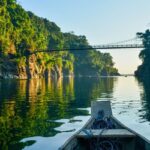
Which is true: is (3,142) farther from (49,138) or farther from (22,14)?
(22,14)

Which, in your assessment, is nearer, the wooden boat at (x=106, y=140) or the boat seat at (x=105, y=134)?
the wooden boat at (x=106, y=140)

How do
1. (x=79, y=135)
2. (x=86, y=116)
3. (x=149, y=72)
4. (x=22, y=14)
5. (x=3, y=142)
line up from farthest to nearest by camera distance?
(x=22, y=14) < (x=149, y=72) < (x=86, y=116) < (x=3, y=142) < (x=79, y=135)

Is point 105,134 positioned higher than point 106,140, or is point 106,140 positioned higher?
point 105,134

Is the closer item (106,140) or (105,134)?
(105,134)

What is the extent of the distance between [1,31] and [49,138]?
380 feet

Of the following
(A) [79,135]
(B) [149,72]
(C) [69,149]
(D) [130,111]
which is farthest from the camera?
(B) [149,72]

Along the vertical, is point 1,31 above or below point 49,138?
above

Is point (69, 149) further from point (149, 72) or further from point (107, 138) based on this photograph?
point (149, 72)

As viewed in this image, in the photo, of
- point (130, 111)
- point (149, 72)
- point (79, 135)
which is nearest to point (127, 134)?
point (79, 135)

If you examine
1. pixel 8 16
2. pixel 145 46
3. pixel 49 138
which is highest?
pixel 8 16

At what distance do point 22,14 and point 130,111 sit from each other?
443 ft

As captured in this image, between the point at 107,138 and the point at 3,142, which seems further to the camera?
the point at 3,142

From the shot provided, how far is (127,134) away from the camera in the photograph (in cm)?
1296

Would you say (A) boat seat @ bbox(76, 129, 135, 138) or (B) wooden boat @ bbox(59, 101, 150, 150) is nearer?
(B) wooden boat @ bbox(59, 101, 150, 150)
